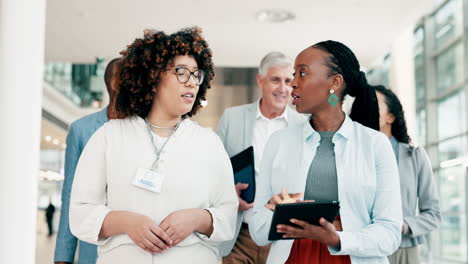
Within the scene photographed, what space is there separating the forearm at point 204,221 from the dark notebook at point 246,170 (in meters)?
0.83

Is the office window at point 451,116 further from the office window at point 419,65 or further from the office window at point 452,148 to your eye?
the office window at point 419,65

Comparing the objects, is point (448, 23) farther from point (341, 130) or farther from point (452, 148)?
point (341, 130)

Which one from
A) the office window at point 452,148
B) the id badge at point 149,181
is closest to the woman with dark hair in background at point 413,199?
the id badge at point 149,181

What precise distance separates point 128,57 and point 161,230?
0.79m

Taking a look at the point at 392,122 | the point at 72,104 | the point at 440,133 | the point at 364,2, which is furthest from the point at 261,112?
the point at 72,104

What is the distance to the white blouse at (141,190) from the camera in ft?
6.97

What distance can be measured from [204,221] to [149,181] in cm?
26

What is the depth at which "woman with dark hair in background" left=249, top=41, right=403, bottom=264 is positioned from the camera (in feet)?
7.14

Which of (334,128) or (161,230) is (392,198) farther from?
(161,230)


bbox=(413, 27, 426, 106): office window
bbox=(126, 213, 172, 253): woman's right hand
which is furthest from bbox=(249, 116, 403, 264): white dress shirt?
bbox=(413, 27, 426, 106): office window

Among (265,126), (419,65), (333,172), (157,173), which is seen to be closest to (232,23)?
(265,126)

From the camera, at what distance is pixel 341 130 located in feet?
7.72

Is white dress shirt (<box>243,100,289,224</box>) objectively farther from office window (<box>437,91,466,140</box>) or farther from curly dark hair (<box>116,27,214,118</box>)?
office window (<box>437,91,466,140</box>)

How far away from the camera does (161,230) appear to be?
80.5 inches
